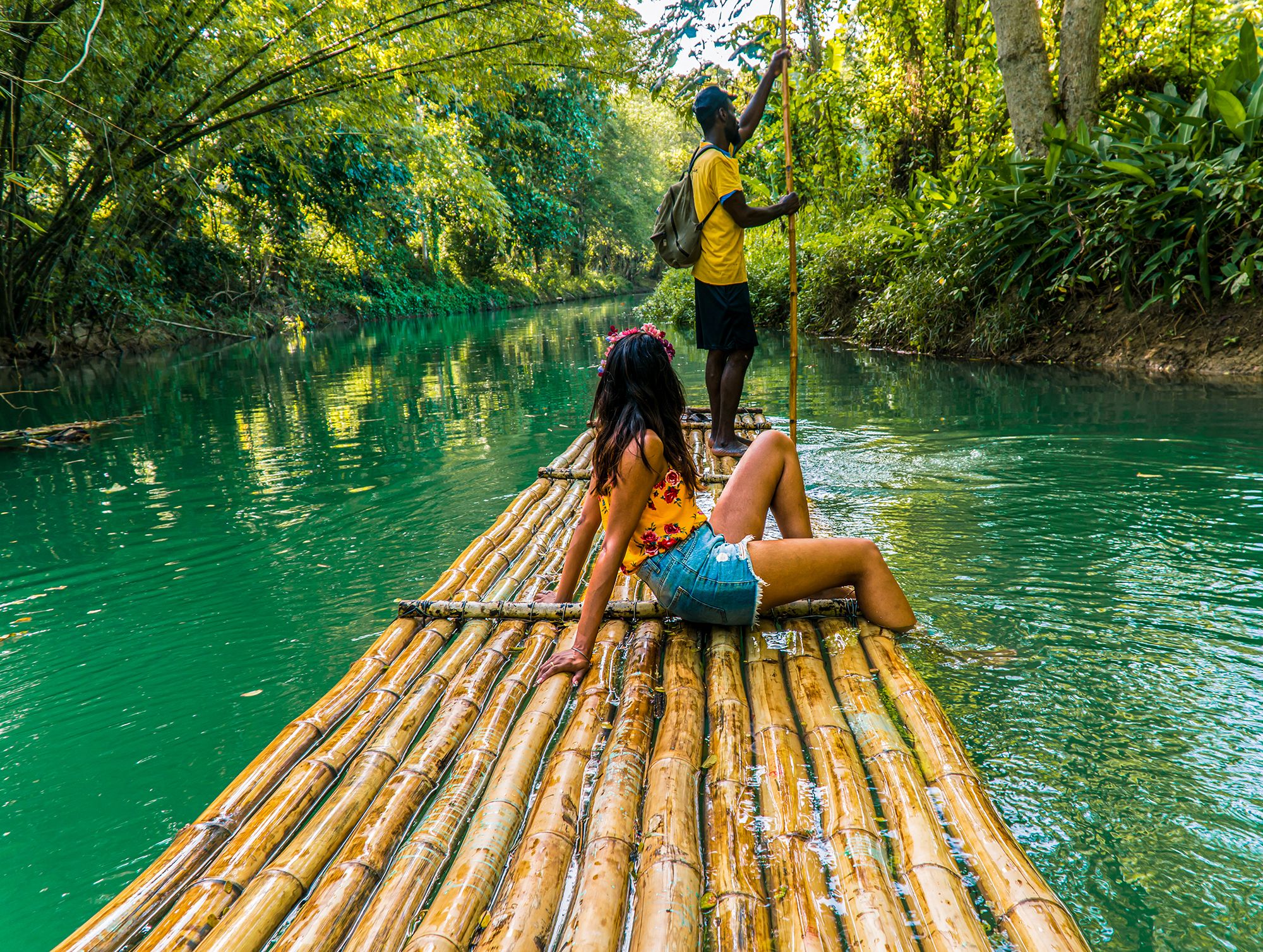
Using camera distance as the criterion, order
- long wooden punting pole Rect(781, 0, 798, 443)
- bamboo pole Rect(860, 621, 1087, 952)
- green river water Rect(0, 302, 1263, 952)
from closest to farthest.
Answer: bamboo pole Rect(860, 621, 1087, 952) → green river water Rect(0, 302, 1263, 952) → long wooden punting pole Rect(781, 0, 798, 443)

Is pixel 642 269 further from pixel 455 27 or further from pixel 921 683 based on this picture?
pixel 921 683

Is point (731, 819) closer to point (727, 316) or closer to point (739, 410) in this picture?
point (727, 316)

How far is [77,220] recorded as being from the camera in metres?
9.34

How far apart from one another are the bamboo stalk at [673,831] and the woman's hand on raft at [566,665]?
0.71 feet

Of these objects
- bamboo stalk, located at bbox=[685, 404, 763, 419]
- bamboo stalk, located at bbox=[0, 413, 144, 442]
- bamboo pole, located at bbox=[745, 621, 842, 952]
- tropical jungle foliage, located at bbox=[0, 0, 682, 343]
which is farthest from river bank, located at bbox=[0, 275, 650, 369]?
bamboo pole, located at bbox=[745, 621, 842, 952]

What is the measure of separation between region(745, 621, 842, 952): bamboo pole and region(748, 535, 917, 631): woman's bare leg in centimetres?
24

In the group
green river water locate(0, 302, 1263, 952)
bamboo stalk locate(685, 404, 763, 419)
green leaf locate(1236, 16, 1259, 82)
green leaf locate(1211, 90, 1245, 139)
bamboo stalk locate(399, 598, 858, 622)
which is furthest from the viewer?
green leaf locate(1236, 16, 1259, 82)

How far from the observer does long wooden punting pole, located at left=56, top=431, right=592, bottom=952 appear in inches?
52.0

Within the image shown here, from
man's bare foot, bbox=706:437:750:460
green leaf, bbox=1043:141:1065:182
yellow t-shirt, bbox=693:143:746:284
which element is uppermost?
green leaf, bbox=1043:141:1065:182

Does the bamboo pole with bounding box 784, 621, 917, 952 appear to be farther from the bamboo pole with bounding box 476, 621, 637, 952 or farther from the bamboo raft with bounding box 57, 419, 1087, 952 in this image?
the bamboo pole with bounding box 476, 621, 637, 952

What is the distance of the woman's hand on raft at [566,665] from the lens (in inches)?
80.9

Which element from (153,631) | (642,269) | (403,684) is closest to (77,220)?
(153,631)

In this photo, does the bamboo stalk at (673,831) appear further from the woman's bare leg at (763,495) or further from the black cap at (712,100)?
the black cap at (712,100)

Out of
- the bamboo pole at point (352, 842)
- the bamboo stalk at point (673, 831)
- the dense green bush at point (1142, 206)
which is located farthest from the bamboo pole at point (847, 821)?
the dense green bush at point (1142, 206)
